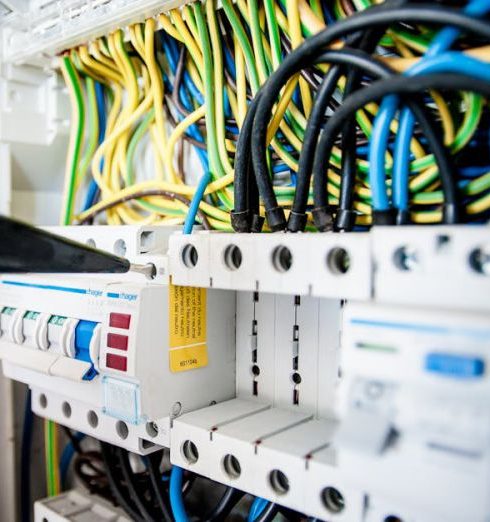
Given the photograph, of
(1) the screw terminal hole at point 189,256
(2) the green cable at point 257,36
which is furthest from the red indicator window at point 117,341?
(2) the green cable at point 257,36

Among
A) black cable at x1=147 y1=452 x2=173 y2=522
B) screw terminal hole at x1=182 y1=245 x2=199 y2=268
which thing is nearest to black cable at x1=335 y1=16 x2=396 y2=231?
screw terminal hole at x1=182 y1=245 x2=199 y2=268

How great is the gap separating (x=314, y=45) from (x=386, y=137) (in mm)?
148

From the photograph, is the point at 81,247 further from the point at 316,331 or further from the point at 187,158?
the point at 187,158

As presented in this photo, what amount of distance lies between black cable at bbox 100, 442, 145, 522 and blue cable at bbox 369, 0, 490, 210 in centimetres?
77

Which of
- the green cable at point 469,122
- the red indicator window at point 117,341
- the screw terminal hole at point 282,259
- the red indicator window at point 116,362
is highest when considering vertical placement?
the green cable at point 469,122

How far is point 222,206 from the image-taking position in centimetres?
103

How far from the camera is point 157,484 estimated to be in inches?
39.3

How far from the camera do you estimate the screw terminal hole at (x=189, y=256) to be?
2.71 feet

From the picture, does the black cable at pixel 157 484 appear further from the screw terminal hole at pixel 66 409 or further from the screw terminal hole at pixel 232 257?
the screw terminal hole at pixel 232 257

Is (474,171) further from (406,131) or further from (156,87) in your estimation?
(156,87)

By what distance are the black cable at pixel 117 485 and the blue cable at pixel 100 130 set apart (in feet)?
1.81

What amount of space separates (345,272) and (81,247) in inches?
12.8

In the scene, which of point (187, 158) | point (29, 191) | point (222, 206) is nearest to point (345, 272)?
point (222, 206)

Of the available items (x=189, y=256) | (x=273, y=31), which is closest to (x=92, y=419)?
(x=189, y=256)
